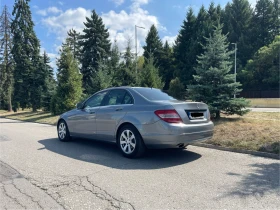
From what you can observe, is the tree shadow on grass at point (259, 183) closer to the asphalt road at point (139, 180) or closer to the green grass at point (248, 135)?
the asphalt road at point (139, 180)

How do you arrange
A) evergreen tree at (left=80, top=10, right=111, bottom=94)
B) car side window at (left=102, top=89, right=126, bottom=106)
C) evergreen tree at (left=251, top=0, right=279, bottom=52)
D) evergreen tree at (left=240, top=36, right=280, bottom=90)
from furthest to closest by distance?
evergreen tree at (left=251, top=0, right=279, bottom=52) → evergreen tree at (left=240, top=36, right=280, bottom=90) → evergreen tree at (left=80, top=10, right=111, bottom=94) → car side window at (left=102, top=89, right=126, bottom=106)

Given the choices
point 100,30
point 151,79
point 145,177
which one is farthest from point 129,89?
point 100,30

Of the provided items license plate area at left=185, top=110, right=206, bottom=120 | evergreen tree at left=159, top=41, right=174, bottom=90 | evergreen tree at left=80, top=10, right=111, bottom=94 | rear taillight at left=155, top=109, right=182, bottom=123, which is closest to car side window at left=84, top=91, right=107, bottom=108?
rear taillight at left=155, top=109, right=182, bottom=123

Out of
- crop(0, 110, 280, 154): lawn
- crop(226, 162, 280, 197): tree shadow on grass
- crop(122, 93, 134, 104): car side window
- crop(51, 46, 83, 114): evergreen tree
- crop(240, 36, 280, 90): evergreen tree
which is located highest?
crop(240, 36, 280, 90): evergreen tree

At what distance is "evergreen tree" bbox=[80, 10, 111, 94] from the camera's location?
3731cm

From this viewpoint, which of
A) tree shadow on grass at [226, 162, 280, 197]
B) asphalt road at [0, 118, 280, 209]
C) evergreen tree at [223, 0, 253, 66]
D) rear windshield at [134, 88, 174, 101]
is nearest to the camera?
asphalt road at [0, 118, 280, 209]

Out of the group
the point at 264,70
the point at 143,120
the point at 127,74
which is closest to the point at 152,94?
the point at 143,120

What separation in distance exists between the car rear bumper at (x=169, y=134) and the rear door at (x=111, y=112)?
34.7 inches

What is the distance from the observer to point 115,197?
3.57 metres

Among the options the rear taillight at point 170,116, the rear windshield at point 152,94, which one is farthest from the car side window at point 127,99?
the rear taillight at point 170,116

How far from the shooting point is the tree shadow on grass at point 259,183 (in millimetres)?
3686

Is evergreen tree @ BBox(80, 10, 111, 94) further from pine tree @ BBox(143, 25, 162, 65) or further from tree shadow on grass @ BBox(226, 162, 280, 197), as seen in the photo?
tree shadow on grass @ BBox(226, 162, 280, 197)

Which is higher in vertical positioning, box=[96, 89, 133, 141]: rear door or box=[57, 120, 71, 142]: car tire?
box=[96, 89, 133, 141]: rear door

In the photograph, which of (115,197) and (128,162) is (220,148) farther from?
(115,197)
